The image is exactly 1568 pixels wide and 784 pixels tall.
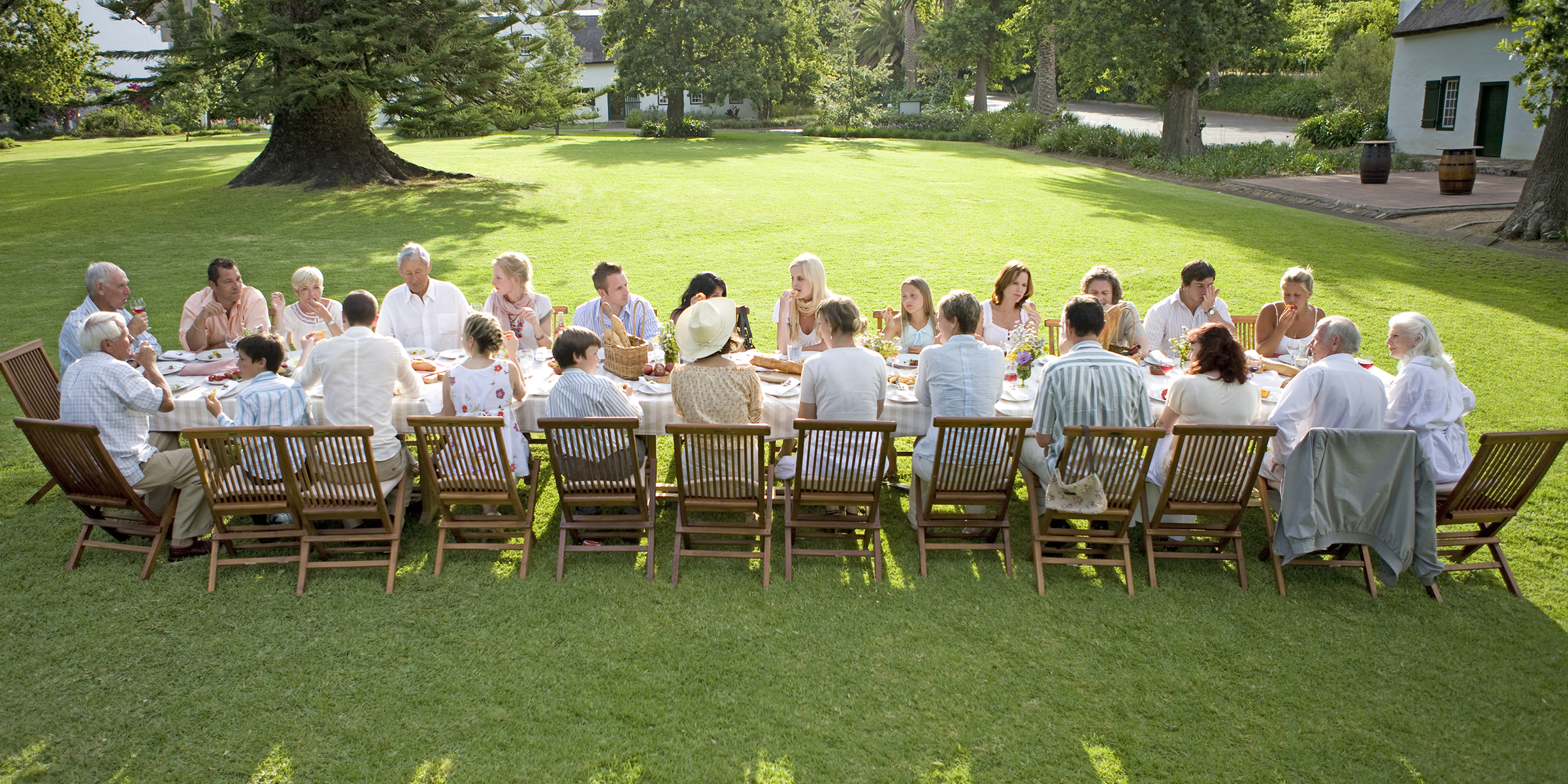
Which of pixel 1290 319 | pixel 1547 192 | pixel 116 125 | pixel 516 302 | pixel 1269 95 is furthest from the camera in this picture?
pixel 116 125

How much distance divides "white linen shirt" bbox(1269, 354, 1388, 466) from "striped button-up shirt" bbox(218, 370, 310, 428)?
5.49 m

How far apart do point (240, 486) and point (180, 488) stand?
673 mm

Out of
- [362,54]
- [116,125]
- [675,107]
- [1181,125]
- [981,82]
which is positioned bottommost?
[1181,125]

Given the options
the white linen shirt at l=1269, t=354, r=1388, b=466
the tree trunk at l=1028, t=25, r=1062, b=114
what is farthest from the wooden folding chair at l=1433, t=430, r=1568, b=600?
the tree trunk at l=1028, t=25, r=1062, b=114

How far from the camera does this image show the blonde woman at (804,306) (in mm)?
6691

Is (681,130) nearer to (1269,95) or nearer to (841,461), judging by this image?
(1269,95)

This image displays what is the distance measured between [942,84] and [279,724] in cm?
5019

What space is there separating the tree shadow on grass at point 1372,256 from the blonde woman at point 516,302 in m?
10.8

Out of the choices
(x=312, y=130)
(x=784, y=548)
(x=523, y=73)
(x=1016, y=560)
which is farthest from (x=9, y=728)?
(x=312, y=130)

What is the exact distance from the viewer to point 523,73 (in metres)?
21.0

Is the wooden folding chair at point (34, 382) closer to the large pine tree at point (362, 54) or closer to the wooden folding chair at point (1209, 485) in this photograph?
the wooden folding chair at point (1209, 485)

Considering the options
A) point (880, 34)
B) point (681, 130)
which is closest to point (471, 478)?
point (681, 130)

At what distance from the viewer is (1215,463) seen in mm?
5043

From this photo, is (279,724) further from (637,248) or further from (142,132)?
(142,132)
